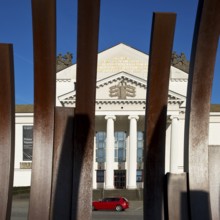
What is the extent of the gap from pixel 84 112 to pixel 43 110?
26.8 inches

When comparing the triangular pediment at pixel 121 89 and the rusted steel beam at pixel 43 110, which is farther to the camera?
the triangular pediment at pixel 121 89

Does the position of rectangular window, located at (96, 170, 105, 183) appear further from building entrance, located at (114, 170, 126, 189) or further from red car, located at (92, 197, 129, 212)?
red car, located at (92, 197, 129, 212)

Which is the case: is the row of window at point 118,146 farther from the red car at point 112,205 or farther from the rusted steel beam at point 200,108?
the rusted steel beam at point 200,108

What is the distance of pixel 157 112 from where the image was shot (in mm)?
7707

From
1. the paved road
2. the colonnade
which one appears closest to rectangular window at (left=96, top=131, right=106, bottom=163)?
the colonnade

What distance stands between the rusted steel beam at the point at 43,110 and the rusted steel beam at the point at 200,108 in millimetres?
2285

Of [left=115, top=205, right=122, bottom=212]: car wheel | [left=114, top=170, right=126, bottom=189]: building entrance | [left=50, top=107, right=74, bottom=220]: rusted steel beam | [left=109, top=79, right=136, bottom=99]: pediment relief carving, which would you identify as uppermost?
[left=109, top=79, right=136, bottom=99]: pediment relief carving

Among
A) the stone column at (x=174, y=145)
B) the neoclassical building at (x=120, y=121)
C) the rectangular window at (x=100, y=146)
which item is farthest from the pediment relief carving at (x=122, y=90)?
the rectangular window at (x=100, y=146)

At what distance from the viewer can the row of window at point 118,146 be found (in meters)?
56.2

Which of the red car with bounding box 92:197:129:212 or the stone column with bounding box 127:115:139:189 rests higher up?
the stone column with bounding box 127:115:139:189

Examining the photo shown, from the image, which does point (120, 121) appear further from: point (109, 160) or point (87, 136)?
point (87, 136)

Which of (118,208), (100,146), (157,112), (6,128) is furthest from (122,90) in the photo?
(6,128)

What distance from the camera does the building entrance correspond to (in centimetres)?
5647

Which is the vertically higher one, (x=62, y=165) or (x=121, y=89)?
(x=121, y=89)
